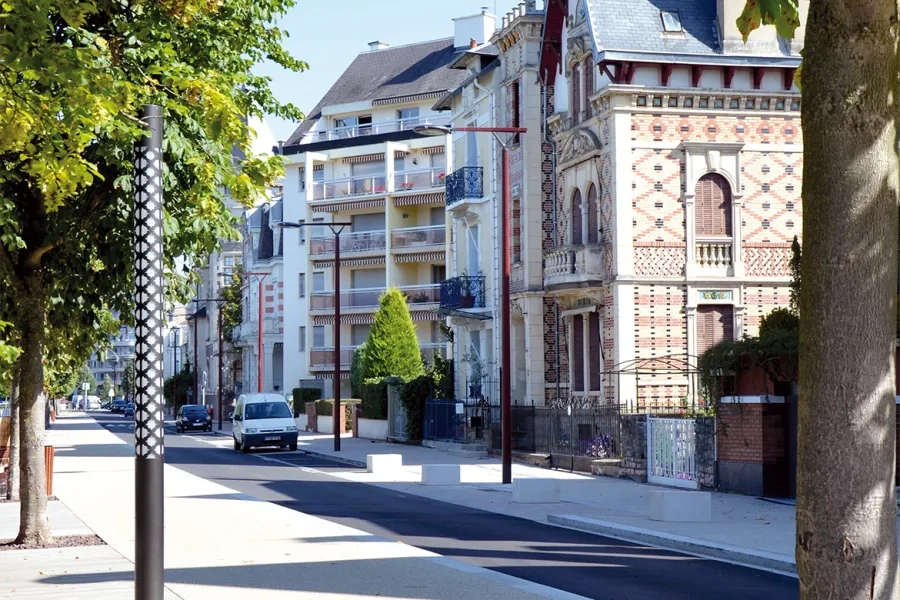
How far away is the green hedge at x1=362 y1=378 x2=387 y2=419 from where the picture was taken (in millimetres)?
52250

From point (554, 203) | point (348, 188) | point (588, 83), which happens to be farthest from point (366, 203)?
point (588, 83)

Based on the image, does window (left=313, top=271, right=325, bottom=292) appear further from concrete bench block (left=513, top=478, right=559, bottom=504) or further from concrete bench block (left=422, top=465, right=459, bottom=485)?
concrete bench block (left=513, top=478, right=559, bottom=504)

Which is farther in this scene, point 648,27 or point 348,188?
point 348,188

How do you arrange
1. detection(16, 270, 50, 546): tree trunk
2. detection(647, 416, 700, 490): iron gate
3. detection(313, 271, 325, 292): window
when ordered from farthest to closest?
detection(313, 271, 325, 292): window
detection(647, 416, 700, 490): iron gate
detection(16, 270, 50, 546): tree trunk

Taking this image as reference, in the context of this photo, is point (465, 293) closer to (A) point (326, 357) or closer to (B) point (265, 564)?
(A) point (326, 357)

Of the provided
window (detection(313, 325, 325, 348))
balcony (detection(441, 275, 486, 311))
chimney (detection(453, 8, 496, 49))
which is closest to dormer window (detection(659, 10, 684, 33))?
balcony (detection(441, 275, 486, 311))

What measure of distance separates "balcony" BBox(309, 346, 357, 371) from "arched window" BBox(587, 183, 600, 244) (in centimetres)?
4058

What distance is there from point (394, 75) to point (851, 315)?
7434 cm

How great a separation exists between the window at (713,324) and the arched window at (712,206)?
6.33ft

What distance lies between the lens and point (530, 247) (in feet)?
127

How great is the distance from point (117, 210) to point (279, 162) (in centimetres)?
192

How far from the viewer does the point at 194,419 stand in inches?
2712

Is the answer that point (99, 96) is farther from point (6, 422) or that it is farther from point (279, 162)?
point (6, 422)

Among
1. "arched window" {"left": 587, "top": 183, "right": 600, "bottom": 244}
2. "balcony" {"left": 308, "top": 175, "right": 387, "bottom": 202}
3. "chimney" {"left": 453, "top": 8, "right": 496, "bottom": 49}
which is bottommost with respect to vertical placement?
"arched window" {"left": 587, "top": 183, "right": 600, "bottom": 244}
